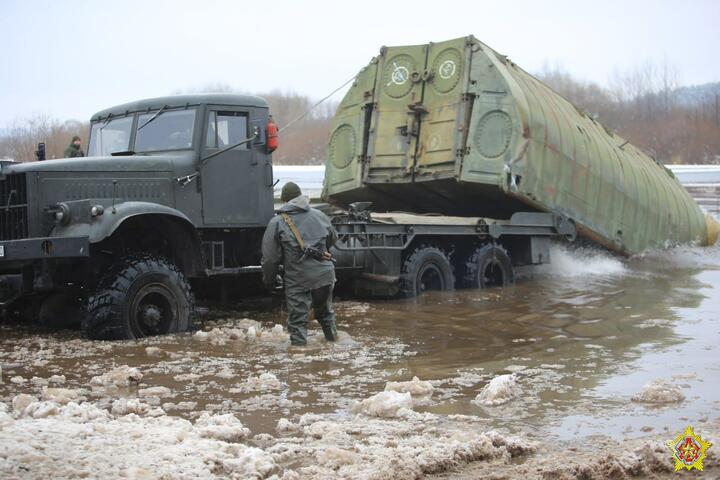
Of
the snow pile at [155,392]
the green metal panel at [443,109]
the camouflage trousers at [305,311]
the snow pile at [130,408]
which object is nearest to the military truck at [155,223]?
the camouflage trousers at [305,311]

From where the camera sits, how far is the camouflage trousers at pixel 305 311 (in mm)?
7602

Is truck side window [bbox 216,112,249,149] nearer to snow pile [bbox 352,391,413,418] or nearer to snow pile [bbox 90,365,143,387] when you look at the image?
snow pile [bbox 90,365,143,387]

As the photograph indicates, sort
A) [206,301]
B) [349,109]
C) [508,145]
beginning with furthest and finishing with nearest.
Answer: [349,109], [508,145], [206,301]

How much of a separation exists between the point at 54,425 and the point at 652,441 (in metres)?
2.77

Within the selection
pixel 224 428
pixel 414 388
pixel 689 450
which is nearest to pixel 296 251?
pixel 414 388

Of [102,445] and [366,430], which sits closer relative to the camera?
[102,445]

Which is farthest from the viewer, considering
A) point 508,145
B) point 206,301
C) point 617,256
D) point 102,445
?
point 617,256

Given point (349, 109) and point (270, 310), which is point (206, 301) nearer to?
point (270, 310)

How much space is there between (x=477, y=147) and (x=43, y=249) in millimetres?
6336

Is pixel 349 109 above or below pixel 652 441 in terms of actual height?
above

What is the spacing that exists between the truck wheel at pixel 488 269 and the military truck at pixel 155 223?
122cm

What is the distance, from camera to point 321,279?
7.71m

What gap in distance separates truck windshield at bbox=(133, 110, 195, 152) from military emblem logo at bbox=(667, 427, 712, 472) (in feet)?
19.2

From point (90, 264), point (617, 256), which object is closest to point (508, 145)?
point (617, 256)
